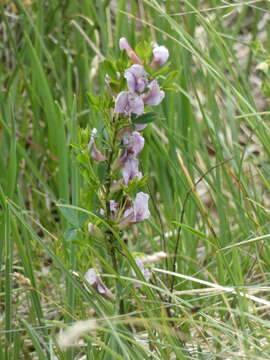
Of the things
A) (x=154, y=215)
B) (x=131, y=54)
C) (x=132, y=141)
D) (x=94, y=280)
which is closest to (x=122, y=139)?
(x=132, y=141)

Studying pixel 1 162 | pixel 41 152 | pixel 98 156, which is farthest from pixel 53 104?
pixel 98 156

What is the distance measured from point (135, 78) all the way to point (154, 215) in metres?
0.90

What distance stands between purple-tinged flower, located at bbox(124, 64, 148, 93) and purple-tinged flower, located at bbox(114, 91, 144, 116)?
1 cm

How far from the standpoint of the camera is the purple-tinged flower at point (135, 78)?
48.1 inches

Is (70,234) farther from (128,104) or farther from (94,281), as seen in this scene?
(128,104)

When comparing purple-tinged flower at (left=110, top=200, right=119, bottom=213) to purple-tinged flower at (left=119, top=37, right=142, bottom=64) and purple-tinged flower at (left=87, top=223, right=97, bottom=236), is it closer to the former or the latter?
purple-tinged flower at (left=87, top=223, right=97, bottom=236)

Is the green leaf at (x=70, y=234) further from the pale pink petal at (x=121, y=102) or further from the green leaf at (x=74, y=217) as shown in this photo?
the pale pink petal at (x=121, y=102)

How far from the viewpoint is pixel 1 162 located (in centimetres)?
194

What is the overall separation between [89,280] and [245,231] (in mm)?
475

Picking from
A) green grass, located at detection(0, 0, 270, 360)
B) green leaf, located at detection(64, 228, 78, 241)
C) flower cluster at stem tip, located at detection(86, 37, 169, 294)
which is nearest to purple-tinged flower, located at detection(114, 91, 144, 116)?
flower cluster at stem tip, located at detection(86, 37, 169, 294)

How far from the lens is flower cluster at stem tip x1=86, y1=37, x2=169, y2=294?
1.24 meters

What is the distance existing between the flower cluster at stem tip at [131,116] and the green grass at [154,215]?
0.16 ft

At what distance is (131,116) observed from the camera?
1253 mm

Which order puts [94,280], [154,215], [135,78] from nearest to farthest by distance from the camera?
[135,78] → [94,280] → [154,215]
